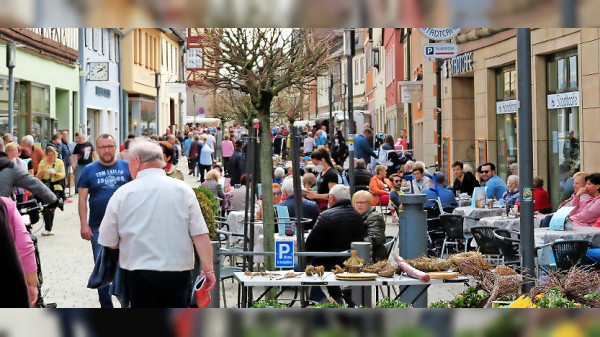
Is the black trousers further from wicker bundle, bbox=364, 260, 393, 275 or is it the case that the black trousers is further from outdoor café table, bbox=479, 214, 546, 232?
outdoor café table, bbox=479, 214, 546, 232

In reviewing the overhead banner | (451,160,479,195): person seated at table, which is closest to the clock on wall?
the overhead banner

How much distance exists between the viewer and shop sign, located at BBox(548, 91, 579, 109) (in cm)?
1771

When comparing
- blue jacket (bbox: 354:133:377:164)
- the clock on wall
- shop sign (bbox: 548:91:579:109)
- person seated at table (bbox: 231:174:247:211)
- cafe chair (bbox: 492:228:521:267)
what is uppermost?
the clock on wall

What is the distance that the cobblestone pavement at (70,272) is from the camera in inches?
451

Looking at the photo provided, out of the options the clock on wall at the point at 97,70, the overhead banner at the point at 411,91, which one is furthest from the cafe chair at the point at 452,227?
the clock on wall at the point at 97,70

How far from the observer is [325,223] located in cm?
1005

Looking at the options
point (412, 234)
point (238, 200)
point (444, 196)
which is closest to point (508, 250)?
point (412, 234)

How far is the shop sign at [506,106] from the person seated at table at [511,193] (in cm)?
699

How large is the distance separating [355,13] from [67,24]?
0.40 m

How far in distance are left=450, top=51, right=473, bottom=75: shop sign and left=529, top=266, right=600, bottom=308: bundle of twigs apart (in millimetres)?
21628

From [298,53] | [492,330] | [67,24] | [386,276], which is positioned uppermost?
[298,53]

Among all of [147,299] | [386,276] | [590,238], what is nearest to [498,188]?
[590,238]

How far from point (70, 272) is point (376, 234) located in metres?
5.29

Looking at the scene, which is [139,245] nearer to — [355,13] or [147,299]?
[147,299]
